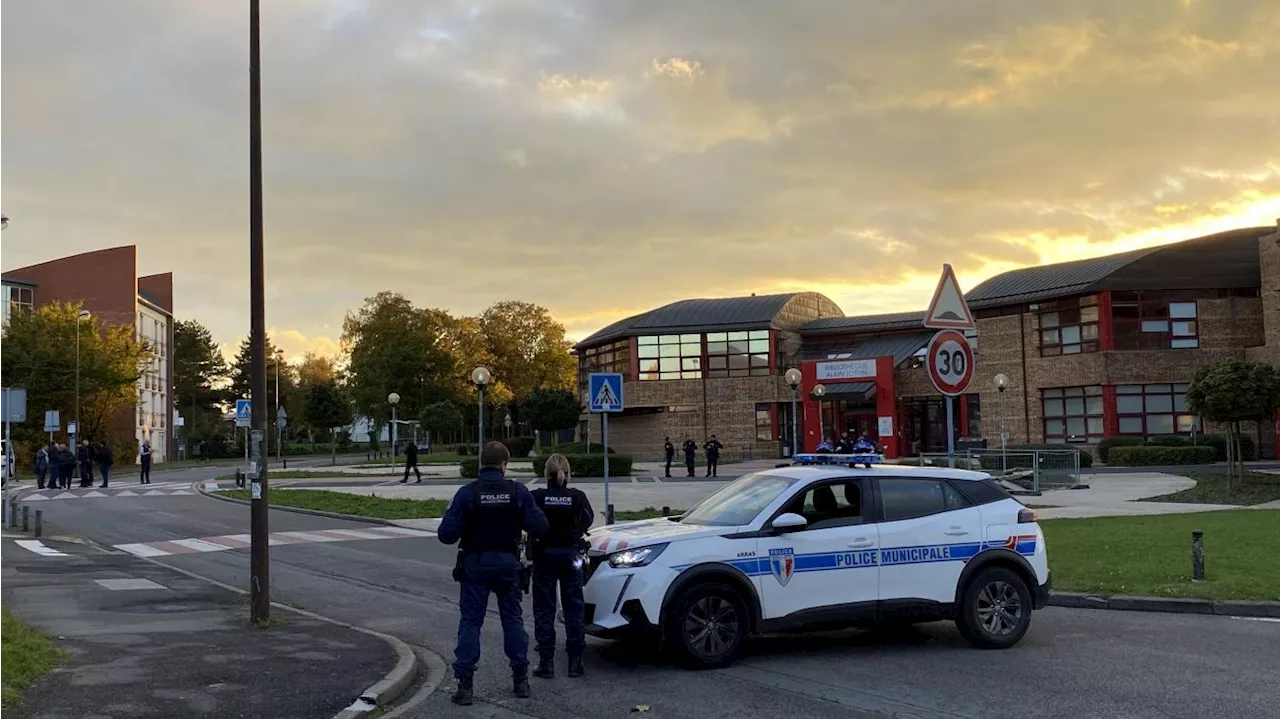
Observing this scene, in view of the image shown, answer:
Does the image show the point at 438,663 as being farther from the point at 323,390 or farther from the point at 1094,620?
the point at 323,390

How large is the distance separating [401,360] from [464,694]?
3064 inches

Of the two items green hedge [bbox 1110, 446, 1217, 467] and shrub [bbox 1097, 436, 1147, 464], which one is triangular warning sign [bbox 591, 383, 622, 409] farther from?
shrub [bbox 1097, 436, 1147, 464]

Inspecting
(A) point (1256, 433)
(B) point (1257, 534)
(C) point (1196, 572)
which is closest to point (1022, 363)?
(A) point (1256, 433)

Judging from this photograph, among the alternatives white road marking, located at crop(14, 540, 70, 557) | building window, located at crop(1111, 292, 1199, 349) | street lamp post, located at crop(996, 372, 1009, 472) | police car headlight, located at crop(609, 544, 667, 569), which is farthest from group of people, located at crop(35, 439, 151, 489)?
building window, located at crop(1111, 292, 1199, 349)

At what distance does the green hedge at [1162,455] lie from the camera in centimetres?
3891

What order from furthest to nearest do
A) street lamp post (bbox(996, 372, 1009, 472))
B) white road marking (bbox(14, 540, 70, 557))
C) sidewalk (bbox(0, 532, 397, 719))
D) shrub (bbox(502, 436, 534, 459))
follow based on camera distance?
1. shrub (bbox(502, 436, 534, 459))
2. street lamp post (bbox(996, 372, 1009, 472))
3. white road marking (bbox(14, 540, 70, 557))
4. sidewalk (bbox(0, 532, 397, 719))

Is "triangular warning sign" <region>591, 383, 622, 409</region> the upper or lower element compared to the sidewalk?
upper

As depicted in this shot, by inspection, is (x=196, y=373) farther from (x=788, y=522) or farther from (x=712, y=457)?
(x=788, y=522)

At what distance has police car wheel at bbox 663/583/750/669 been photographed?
8.05m

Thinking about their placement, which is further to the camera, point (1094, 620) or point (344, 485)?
point (344, 485)

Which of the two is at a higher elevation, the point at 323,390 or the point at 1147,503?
the point at 323,390

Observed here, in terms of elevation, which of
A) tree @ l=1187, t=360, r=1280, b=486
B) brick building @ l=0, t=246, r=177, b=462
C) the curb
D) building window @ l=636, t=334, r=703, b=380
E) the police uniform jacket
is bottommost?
the curb

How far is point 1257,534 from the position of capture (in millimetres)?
16203

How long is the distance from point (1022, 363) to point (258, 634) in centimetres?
4487
